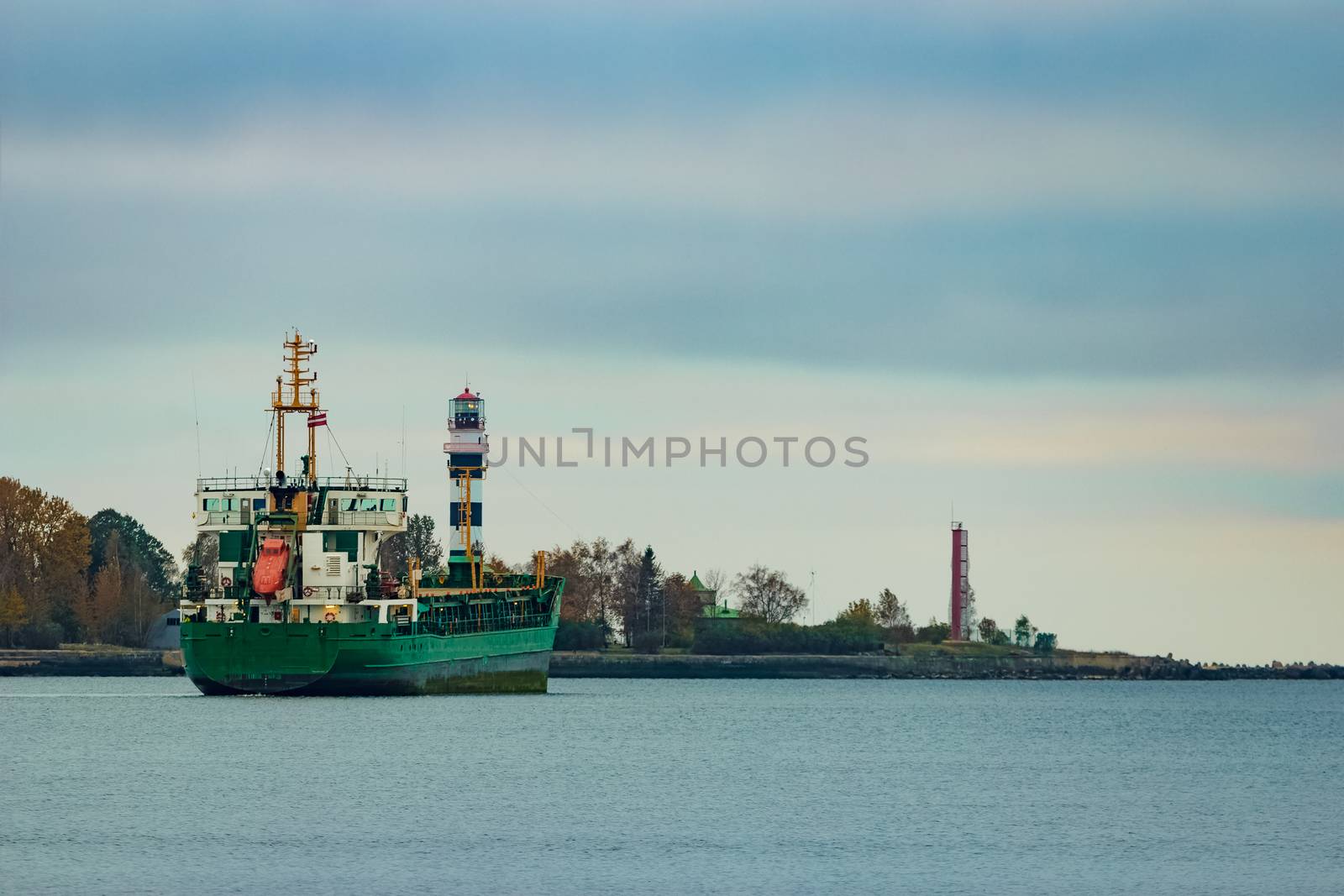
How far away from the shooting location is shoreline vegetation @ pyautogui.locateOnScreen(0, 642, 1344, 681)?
141 meters

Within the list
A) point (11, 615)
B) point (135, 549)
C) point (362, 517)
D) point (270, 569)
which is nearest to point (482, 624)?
point (362, 517)

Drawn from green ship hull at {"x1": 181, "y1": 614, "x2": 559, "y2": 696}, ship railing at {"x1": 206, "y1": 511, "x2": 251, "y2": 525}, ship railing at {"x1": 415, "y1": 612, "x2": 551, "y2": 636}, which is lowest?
green ship hull at {"x1": 181, "y1": 614, "x2": 559, "y2": 696}

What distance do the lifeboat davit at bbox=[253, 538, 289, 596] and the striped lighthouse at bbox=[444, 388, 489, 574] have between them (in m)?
23.8

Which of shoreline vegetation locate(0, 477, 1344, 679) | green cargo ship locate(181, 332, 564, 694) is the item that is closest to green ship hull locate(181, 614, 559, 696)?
green cargo ship locate(181, 332, 564, 694)

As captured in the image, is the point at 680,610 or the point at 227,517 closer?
the point at 227,517

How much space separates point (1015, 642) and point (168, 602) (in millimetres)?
71357

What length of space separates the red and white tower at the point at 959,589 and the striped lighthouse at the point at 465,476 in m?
65.3

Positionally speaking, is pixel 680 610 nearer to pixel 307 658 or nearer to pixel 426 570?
pixel 426 570

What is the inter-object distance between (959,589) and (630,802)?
388 ft

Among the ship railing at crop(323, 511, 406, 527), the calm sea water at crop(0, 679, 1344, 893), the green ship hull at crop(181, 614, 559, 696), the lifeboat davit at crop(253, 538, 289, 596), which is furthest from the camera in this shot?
the ship railing at crop(323, 511, 406, 527)

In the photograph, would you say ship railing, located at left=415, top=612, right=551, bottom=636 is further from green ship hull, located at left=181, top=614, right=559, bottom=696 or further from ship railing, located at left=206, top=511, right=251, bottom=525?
ship railing, located at left=206, top=511, right=251, bottom=525

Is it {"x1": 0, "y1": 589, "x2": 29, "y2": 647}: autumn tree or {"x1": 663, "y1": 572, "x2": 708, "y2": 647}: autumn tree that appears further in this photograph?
{"x1": 663, "y1": 572, "x2": 708, "y2": 647}: autumn tree

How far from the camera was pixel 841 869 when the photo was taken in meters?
44.8

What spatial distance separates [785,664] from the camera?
6358 inches
